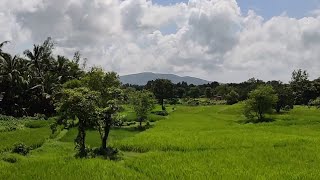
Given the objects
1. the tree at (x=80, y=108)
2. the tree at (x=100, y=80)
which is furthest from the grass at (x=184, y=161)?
the tree at (x=100, y=80)

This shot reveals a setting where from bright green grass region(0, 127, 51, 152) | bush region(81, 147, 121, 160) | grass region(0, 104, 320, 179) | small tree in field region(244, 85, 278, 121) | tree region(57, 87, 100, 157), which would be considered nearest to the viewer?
grass region(0, 104, 320, 179)

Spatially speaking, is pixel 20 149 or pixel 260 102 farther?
pixel 260 102

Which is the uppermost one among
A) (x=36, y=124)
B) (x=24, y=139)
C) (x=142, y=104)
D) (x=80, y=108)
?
(x=142, y=104)

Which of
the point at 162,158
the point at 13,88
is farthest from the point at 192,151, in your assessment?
the point at 13,88

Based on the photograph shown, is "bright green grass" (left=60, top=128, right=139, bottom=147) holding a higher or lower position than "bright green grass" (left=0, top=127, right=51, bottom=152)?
lower

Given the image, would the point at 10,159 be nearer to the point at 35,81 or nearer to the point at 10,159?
the point at 10,159

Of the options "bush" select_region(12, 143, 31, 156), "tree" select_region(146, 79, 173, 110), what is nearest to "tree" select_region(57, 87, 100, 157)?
"bush" select_region(12, 143, 31, 156)

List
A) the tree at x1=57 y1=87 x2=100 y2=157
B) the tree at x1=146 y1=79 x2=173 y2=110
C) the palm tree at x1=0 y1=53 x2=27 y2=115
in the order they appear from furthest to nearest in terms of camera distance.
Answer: the tree at x1=146 y1=79 x2=173 y2=110 < the palm tree at x1=0 y1=53 x2=27 y2=115 < the tree at x1=57 y1=87 x2=100 y2=157

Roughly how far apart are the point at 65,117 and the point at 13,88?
1091 inches

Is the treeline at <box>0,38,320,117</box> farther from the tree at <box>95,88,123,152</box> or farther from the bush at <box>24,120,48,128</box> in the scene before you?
the tree at <box>95,88,123,152</box>

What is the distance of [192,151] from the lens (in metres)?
24.8

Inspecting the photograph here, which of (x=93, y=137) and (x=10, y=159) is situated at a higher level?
(x=93, y=137)

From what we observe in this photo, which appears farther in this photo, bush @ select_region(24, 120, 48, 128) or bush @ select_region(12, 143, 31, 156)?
bush @ select_region(24, 120, 48, 128)

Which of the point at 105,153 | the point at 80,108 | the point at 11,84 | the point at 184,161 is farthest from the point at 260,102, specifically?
the point at 184,161
